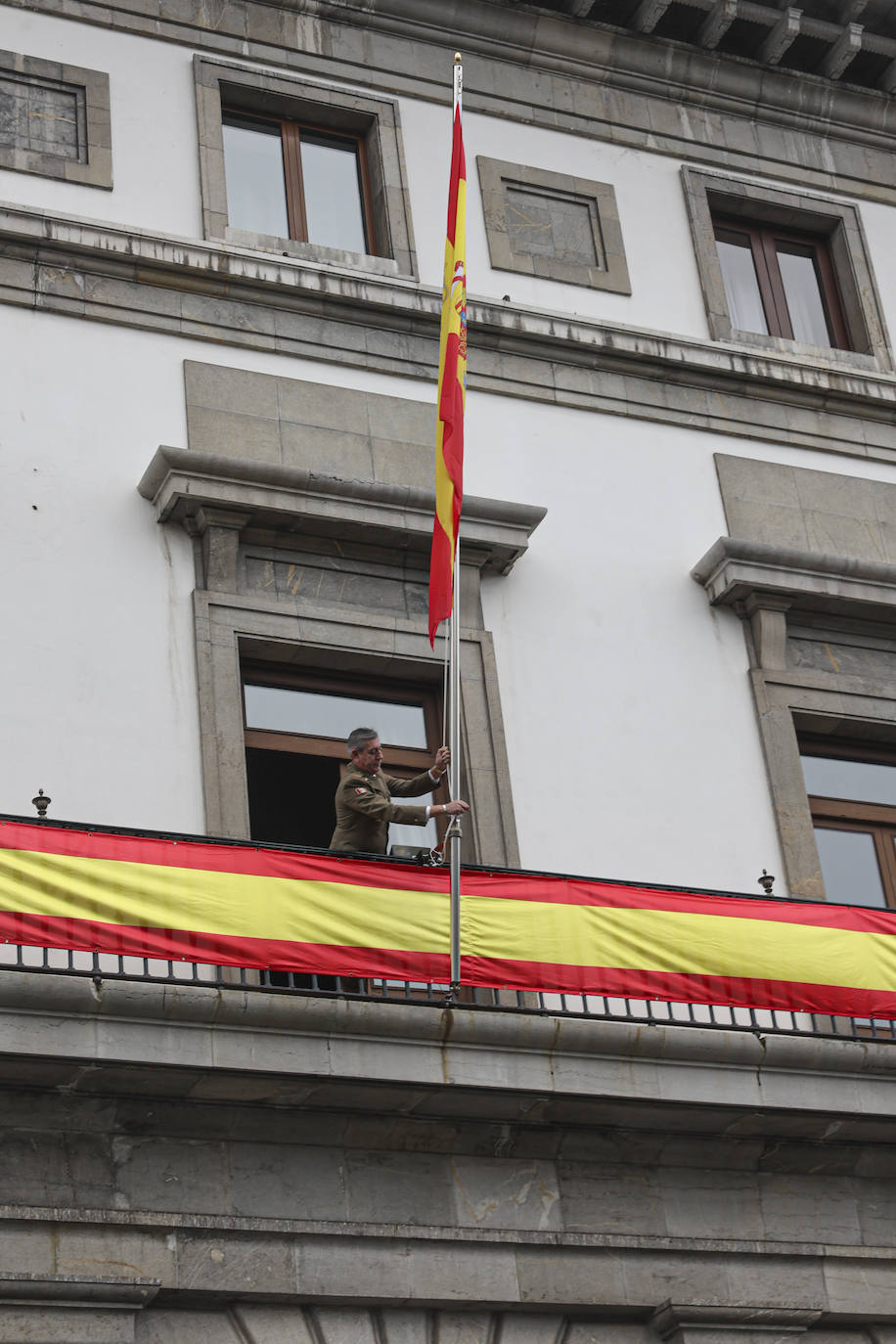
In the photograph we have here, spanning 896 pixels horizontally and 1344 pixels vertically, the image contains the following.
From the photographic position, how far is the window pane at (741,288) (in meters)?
18.6

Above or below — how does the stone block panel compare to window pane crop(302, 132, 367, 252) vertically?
below

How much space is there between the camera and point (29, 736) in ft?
45.2

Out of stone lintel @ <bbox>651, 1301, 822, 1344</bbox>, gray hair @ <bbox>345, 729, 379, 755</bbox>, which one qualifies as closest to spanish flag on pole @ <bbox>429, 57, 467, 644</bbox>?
gray hair @ <bbox>345, 729, 379, 755</bbox>

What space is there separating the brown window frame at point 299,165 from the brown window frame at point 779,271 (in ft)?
9.92

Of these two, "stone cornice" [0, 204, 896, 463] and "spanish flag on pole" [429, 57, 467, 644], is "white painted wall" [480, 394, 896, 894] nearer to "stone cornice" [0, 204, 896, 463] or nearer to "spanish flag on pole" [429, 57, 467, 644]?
"stone cornice" [0, 204, 896, 463]

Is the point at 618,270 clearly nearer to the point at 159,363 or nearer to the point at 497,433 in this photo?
the point at 497,433

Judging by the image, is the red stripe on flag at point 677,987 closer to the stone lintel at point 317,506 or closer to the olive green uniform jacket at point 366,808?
the olive green uniform jacket at point 366,808

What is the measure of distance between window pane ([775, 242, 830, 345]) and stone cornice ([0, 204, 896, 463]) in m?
0.49

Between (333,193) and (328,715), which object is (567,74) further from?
(328,715)

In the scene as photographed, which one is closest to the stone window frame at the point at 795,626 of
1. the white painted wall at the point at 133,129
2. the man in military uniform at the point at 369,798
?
the man in military uniform at the point at 369,798

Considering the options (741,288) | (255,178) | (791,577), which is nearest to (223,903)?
(791,577)

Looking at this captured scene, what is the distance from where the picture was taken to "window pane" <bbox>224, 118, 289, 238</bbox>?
671 inches

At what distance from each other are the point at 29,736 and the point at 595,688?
13.3 ft

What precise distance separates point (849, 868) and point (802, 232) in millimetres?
6093
